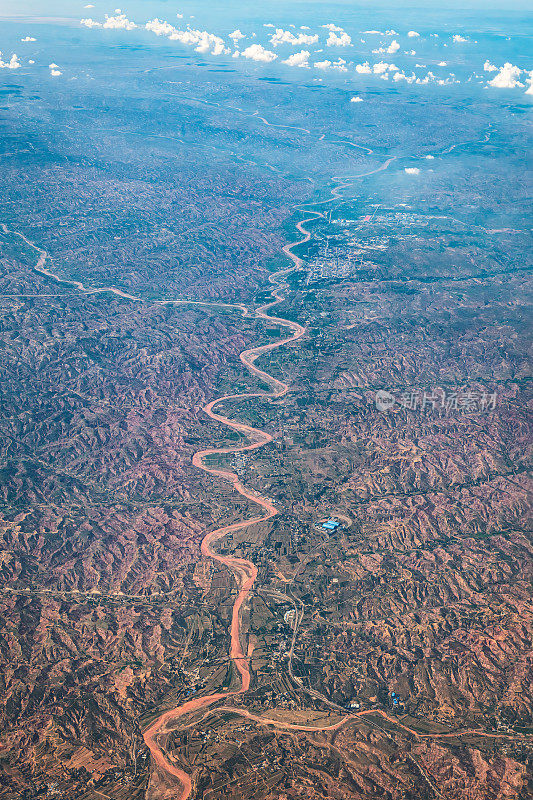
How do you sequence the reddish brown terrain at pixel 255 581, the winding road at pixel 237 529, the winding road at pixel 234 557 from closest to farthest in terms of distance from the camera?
1. the reddish brown terrain at pixel 255 581
2. the winding road at pixel 237 529
3. the winding road at pixel 234 557

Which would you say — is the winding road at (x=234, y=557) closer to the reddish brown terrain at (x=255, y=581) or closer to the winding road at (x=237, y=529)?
the winding road at (x=237, y=529)

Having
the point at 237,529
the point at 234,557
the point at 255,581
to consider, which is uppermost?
the point at 237,529

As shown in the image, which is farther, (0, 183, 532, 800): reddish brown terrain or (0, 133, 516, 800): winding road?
(0, 133, 516, 800): winding road

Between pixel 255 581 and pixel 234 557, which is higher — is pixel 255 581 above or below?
below

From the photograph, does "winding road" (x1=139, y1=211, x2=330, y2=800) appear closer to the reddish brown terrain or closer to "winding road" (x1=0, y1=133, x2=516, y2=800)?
"winding road" (x1=0, y1=133, x2=516, y2=800)

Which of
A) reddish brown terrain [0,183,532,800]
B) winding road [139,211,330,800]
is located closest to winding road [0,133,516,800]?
winding road [139,211,330,800]

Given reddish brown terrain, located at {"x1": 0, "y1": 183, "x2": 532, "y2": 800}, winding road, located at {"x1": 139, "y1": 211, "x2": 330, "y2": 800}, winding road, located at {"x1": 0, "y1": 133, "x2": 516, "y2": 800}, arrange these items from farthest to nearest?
winding road, located at {"x1": 0, "y1": 133, "x2": 516, "y2": 800} < winding road, located at {"x1": 139, "y1": 211, "x2": 330, "y2": 800} < reddish brown terrain, located at {"x1": 0, "y1": 183, "x2": 532, "y2": 800}

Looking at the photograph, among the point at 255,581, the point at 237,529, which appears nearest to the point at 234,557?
the point at 255,581

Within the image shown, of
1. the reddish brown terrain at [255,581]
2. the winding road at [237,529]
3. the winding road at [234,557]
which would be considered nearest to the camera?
the reddish brown terrain at [255,581]

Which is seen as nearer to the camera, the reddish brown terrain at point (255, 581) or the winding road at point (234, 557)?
the reddish brown terrain at point (255, 581)

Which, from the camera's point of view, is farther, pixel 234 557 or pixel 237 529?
pixel 237 529

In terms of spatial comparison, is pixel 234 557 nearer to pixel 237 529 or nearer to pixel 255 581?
pixel 255 581

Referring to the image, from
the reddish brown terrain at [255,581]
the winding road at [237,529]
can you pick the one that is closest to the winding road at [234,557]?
the winding road at [237,529]
